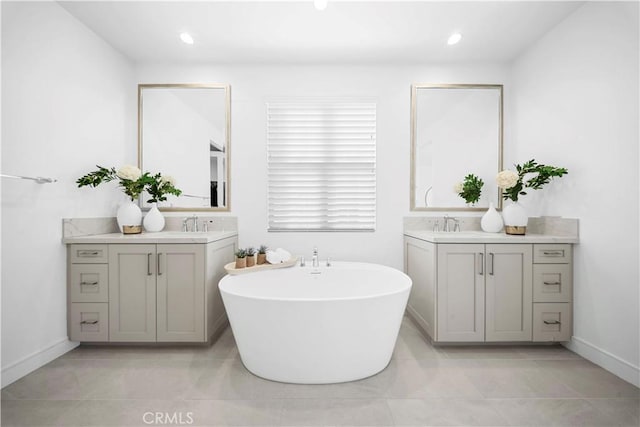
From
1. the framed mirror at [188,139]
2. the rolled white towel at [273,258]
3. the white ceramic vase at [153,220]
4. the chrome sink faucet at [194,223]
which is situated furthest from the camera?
the framed mirror at [188,139]

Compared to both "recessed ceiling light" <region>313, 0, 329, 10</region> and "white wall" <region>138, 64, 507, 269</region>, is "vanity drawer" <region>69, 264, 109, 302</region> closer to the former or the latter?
"white wall" <region>138, 64, 507, 269</region>

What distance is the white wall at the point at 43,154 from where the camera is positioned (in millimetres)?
1869

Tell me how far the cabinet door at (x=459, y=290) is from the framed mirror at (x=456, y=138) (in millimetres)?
757

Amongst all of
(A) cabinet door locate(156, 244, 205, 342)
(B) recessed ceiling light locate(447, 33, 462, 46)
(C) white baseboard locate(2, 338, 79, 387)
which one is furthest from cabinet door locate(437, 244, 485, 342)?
(C) white baseboard locate(2, 338, 79, 387)

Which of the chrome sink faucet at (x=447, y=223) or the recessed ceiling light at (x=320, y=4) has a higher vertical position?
the recessed ceiling light at (x=320, y=4)

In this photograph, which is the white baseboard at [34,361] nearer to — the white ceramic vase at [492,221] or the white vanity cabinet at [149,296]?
the white vanity cabinet at [149,296]

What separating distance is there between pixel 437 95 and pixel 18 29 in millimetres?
3153

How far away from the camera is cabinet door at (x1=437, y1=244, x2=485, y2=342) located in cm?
230

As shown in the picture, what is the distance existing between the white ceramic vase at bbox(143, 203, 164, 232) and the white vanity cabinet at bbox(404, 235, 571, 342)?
91.4 inches

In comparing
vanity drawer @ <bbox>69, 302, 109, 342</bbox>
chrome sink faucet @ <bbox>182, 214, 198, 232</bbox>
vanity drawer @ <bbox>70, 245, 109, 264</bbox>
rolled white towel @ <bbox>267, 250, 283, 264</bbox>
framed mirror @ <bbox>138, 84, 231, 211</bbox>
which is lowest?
vanity drawer @ <bbox>69, 302, 109, 342</bbox>

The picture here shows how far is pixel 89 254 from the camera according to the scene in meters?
2.28

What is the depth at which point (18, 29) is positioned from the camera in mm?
1916

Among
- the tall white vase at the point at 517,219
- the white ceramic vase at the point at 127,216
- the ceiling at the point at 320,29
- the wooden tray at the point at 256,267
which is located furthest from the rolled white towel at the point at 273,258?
the tall white vase at the point at 517,219

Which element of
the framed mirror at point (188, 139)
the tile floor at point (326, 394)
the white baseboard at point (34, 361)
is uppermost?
the framed mirror at point (188, 139)
